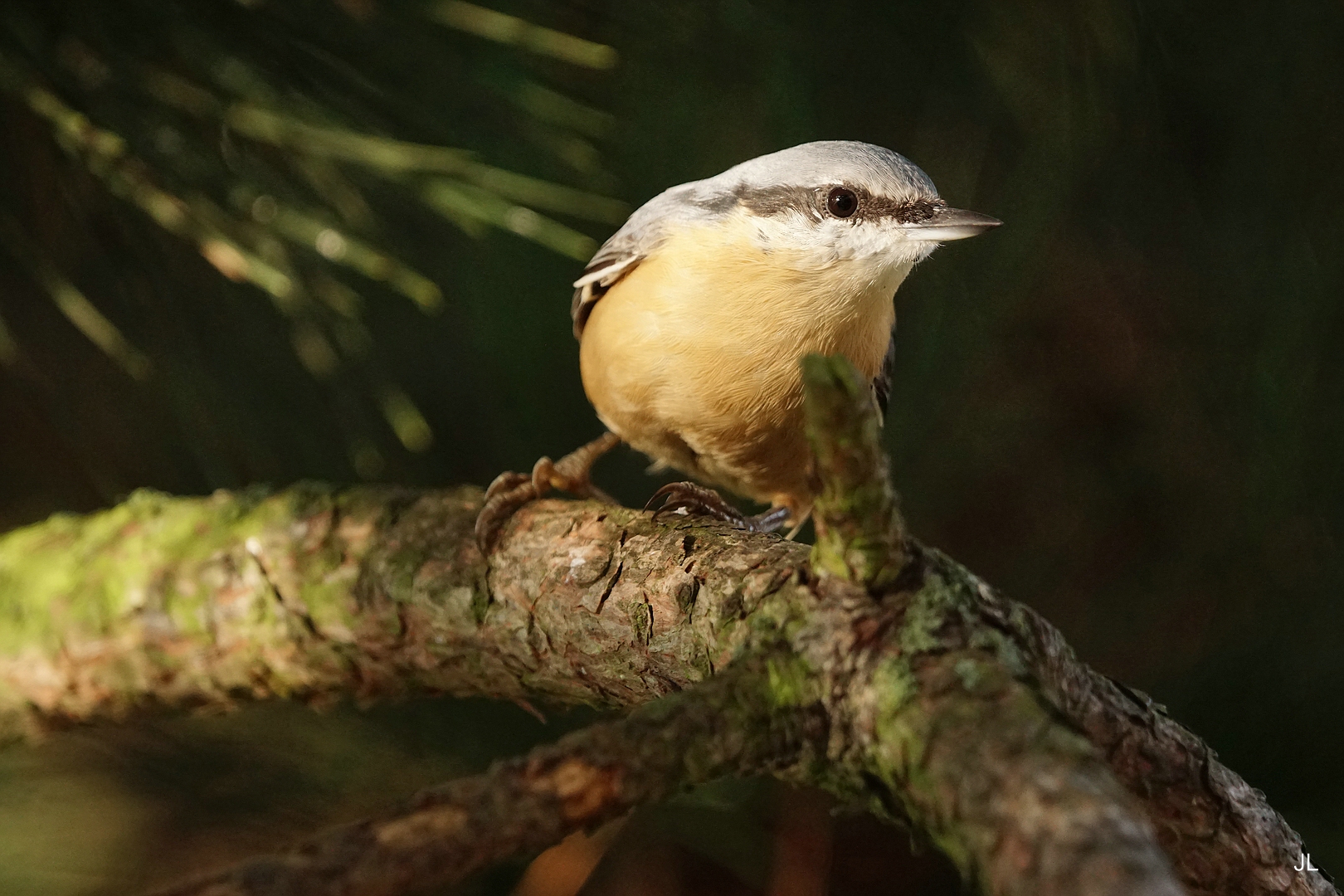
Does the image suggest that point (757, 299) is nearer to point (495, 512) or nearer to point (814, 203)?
point (814, 203)

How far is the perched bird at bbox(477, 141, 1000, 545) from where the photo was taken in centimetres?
114

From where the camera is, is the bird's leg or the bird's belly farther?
the bird's belly

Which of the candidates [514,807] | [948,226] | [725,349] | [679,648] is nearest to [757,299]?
[725,349]

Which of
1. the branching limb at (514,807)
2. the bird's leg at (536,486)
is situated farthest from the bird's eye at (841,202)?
the branching limb at (514,807)

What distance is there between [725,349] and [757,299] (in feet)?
0.22

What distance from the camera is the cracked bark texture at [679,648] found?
1.36 ft

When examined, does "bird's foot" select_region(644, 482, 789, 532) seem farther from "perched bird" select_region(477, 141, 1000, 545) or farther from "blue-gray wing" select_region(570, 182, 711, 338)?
"blue-gray wing" select_region(570, 182, 711, 338)

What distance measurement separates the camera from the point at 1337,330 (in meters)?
1.24

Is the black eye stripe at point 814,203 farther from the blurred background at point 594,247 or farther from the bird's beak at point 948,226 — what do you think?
the blurred background at point 594,247

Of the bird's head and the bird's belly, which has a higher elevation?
the bird's head

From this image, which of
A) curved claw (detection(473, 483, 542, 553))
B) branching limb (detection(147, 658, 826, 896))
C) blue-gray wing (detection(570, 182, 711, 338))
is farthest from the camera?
blue-gray wing (detection(570, 182, 711, 338))

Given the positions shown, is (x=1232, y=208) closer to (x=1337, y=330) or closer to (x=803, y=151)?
(x=1337, y=330)

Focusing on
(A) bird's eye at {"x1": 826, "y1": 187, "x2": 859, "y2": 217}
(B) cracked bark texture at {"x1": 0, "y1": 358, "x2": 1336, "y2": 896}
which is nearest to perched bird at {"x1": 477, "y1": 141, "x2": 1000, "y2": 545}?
(A) bird's eye at {"x1": 826, "y1": 187, "x2": 859, "y2": 217}

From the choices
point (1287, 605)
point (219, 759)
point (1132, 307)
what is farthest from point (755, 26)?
point (219, 759)
